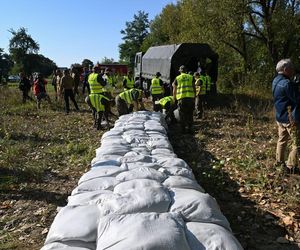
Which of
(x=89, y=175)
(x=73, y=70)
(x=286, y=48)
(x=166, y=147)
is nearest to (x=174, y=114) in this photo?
(x=166, y=147)

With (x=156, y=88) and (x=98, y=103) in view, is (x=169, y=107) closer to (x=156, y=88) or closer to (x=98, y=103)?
(x=98, y=103)

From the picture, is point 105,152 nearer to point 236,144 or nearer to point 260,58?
point 236,144

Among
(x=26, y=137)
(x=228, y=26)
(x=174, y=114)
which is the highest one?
(x=228, y=26)

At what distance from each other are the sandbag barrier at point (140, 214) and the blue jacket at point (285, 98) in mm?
2189

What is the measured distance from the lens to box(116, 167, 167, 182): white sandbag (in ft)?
14.4

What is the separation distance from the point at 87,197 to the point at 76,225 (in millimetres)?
657

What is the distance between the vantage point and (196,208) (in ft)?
11.7

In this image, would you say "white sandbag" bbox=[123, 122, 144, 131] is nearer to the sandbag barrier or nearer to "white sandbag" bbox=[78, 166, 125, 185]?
the sandbag barrier

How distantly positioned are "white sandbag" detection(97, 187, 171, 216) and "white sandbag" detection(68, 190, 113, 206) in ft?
0.39

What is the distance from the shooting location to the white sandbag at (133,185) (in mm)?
3980

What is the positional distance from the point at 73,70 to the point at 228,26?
28.2ft

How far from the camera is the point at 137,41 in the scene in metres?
79.2

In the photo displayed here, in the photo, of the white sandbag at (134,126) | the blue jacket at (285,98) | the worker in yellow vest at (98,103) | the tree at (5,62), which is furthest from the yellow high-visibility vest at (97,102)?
the tree at (5,62)

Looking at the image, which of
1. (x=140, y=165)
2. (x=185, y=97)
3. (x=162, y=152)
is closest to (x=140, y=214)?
(x=140, y=165)
